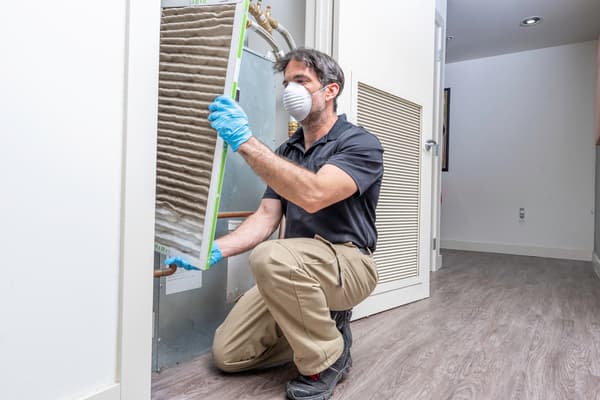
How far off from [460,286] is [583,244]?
2.36 m

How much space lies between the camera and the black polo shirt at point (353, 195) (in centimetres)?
127

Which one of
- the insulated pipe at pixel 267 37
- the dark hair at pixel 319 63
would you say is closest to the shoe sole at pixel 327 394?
the dark hair at pixel 319 63

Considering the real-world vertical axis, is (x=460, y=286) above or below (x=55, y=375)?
below

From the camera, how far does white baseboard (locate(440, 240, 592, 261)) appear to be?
4.28 meters

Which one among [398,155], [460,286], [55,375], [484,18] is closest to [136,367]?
[55,375]

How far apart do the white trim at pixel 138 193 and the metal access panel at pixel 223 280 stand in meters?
0.35

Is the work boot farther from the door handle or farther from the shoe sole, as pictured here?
the door handle

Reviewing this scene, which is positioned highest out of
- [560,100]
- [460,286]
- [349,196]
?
[560,100]

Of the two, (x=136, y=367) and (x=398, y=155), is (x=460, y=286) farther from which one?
(x=136, y=367)

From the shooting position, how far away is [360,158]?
1.27 m

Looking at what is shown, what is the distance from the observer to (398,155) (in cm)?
219

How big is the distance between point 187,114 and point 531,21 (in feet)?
13.1

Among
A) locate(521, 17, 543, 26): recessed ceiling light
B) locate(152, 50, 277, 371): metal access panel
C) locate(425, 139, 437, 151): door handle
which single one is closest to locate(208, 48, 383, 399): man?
locate(152, 50, 277, 371): metal access panel

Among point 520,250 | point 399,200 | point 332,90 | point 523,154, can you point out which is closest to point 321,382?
point 332,90
